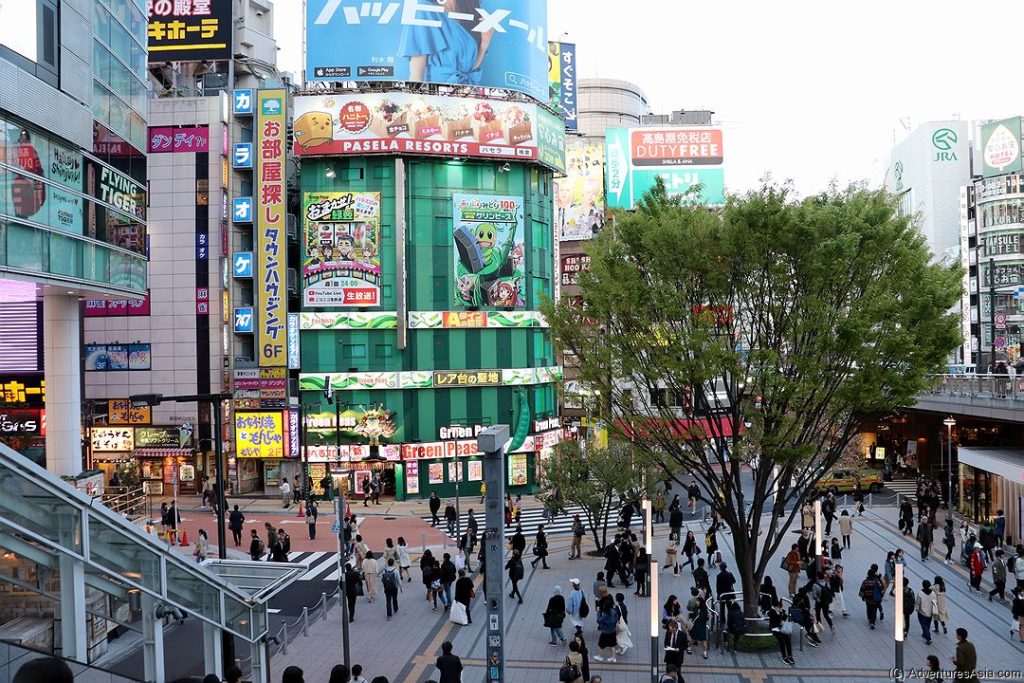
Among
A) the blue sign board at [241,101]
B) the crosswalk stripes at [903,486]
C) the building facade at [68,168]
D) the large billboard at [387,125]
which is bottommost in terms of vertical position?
the crosswalk stripes at [903,486]

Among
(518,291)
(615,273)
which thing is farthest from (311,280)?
(615,273)

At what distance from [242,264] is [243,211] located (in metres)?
2.71

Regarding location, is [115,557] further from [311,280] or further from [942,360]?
[311,280]

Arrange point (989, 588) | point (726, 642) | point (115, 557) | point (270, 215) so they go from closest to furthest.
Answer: point (115, 557) → point (726, 642) → point (989, 588) → point (270, 215)

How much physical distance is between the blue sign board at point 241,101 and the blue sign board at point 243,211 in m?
4.60

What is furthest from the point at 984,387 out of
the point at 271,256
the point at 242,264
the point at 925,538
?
the point at 242,264

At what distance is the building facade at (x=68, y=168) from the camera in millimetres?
17062

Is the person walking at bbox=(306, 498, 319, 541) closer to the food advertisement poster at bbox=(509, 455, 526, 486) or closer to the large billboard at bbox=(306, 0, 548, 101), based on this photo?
the food advertisement poster at bbox=(509, 455, 526, 486)

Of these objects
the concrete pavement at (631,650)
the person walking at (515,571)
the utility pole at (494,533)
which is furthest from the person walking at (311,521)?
the utility pole at (494,533)

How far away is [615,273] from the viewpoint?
62.1 feet

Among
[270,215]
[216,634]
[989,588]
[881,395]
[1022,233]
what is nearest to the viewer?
[216,634]

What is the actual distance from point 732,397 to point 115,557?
12.2 metres

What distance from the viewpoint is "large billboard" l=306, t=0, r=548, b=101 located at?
4488cm

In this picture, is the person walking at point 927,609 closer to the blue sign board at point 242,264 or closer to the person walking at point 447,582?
the person walking at point 447,582
